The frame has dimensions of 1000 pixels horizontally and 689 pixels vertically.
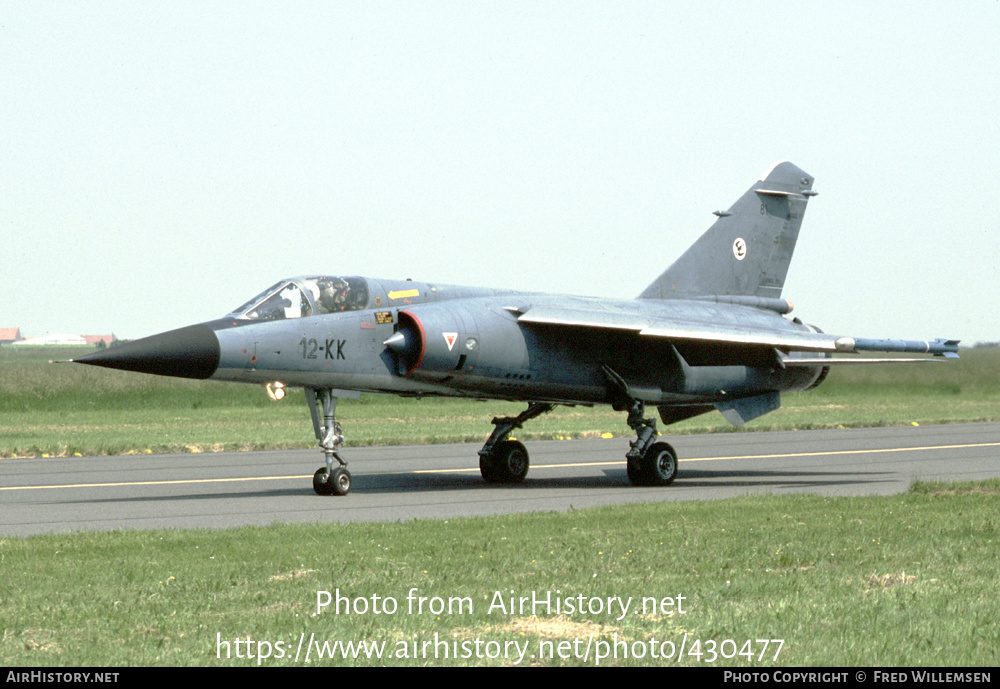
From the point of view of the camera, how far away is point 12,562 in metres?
9.97

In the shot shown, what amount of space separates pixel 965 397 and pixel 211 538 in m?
37.8

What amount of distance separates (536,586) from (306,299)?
319 inches

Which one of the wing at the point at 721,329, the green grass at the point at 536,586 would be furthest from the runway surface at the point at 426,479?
the green grass at the point at 536,586

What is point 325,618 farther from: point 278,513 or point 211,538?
point 278,513

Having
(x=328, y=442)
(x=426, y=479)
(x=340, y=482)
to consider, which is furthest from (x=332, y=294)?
(x=426, y=479)

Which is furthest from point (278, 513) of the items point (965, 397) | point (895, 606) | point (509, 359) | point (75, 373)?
point (75, 373)

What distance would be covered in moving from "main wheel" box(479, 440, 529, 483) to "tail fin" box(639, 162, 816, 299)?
12.7 ft

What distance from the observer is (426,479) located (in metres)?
19.2

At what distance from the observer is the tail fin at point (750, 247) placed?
20.9 meters

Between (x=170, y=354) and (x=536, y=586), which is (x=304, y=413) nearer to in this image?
(x=170, y=354)

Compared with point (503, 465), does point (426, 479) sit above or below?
below

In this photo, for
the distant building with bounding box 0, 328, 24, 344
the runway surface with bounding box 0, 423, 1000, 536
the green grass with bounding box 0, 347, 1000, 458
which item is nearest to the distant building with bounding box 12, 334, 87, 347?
the distant building with bounding box 0, 328, 24, 344

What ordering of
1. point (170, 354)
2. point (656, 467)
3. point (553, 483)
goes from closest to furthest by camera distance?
point (170, 354) → point (656, 467) → point (553, 483)

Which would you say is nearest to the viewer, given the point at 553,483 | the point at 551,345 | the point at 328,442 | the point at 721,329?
the point at 328,442
